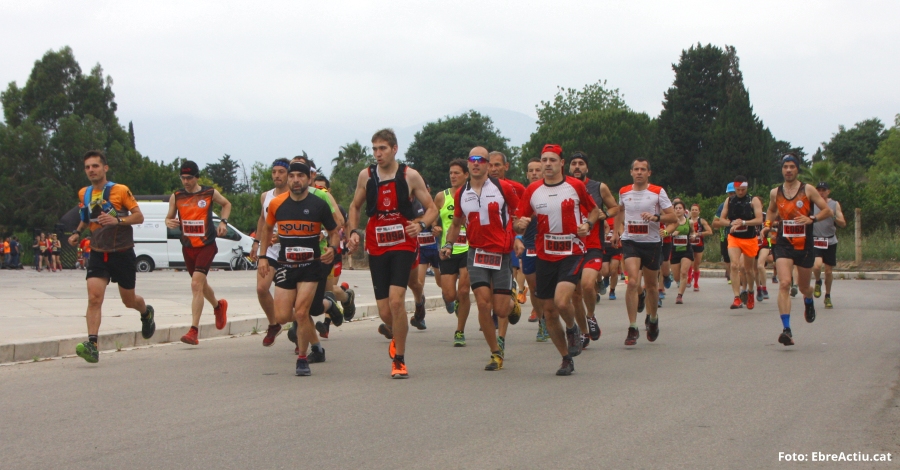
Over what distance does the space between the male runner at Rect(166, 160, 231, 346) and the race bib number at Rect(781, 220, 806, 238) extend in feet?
20.5

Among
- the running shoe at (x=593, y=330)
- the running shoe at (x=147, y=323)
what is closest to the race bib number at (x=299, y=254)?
the running shoe at (x=147, y=323)

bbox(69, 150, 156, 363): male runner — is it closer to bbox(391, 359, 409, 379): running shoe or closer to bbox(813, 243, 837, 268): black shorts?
bbox(391, 359, 409, 379): running shoe

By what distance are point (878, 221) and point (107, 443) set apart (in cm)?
3160

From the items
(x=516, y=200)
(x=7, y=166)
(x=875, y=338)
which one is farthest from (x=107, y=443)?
(x=7, y=166)

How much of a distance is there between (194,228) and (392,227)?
3.56 metres

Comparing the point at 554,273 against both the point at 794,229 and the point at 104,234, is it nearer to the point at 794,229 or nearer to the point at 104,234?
the point at 794,229

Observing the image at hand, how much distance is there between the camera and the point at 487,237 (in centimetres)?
896

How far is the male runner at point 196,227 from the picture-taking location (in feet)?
34.7

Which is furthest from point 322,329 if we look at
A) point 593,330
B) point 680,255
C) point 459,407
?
point 680,255

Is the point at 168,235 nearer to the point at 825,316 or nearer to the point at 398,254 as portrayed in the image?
the point at 825,316

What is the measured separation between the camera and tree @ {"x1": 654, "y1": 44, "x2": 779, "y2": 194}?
67.0 metres

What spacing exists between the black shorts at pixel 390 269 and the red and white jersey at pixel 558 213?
3.81 feet

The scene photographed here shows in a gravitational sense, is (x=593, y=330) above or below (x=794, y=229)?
below

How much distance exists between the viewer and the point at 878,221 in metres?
32.2
